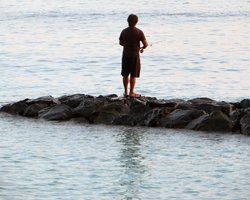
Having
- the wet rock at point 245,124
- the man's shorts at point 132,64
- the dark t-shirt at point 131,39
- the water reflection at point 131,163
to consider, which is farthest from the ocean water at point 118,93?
the dark t-shirt at point 131,39

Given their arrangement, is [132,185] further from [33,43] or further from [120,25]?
[120,25]

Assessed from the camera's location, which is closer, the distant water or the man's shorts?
the man's shorts

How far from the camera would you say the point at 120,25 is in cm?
5991

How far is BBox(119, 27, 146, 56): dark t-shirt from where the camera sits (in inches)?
885

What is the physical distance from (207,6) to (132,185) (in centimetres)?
6340

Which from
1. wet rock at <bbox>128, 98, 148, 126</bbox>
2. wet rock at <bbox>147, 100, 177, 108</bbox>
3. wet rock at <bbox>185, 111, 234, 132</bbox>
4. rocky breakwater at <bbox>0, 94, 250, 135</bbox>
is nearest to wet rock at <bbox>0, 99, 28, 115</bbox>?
rocky breakwater at <bbox>0, 94, 250, 135</bbox>

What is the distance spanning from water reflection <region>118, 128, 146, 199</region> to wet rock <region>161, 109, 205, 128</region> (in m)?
0.66

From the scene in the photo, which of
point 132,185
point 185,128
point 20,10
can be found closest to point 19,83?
point 185,128

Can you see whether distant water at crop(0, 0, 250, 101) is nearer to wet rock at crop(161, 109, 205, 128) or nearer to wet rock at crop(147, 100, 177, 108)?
wet rock at crop(147, 100, 177, 108)

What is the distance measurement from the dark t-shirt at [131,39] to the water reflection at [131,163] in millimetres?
2239

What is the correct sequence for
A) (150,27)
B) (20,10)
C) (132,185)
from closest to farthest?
(132,185) < (150,27) < (20,10)

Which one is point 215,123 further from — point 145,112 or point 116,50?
point 116,50

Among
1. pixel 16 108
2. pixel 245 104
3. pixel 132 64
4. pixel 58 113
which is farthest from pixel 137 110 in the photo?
pixel 16 108

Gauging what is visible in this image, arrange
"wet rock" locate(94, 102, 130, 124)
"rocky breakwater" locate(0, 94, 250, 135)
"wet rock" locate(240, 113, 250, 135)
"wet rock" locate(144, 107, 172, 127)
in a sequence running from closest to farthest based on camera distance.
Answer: "wet rock" locate(240, 113, 250, 135) < "rocky breakwater" locate(0, 94, 250, 135) < "wet rock" locate(144, 107, 172, 127) < "wet rock" locate(94, 102, 130, 124)
